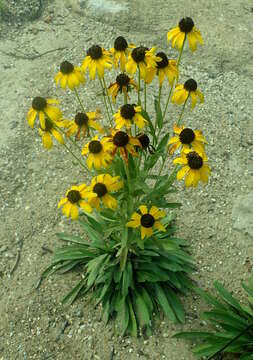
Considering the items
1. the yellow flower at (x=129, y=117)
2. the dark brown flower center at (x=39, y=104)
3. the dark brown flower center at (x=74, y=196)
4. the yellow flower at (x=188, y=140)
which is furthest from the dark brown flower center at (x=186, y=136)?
the dark brown flower center at (x=39, y=104)

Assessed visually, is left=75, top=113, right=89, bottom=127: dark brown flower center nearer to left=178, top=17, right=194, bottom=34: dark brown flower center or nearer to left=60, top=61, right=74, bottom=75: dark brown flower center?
left=60, top=61, right=74, bottom=75: dark brown flower center

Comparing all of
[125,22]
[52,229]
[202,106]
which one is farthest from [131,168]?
[125,22]

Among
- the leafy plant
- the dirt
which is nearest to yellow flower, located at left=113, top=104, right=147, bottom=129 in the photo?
the leafy plant

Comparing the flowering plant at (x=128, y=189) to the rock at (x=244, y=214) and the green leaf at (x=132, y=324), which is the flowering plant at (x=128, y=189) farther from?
the rock at (x=244, y=214)

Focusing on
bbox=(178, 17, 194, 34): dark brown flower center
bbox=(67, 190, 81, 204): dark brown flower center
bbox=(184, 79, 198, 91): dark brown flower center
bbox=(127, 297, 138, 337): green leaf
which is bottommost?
bbox=(127, 297, 138, 337): green leaf

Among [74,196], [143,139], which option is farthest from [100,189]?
[143,139]

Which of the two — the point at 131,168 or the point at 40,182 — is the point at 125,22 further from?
the point at 131,168

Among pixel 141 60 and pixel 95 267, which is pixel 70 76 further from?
pixel 95 267
